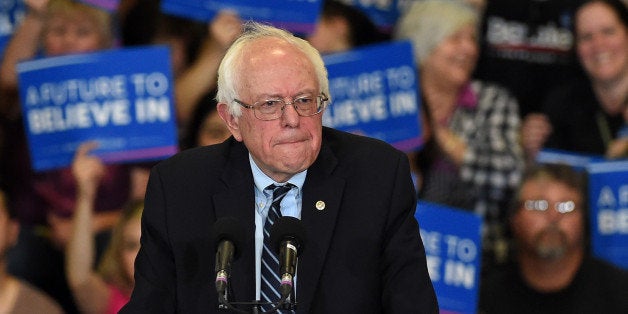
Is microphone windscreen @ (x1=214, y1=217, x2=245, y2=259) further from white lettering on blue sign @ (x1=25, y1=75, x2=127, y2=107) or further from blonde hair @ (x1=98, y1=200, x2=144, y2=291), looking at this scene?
white lettering on blue sign @ (x1=25, y1=75, x2=127, y2=107)

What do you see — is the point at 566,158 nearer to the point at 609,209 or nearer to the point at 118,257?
the point at 609,209

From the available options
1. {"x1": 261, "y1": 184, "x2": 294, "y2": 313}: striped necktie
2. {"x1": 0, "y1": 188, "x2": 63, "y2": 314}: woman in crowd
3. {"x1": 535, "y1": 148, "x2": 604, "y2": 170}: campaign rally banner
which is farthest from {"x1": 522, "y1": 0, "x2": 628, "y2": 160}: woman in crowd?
{"x1": 261, "y1": 184, "x2": 294, "y2": 313}: striped necktie

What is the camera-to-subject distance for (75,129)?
218 inches

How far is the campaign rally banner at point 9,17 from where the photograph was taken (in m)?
5.57

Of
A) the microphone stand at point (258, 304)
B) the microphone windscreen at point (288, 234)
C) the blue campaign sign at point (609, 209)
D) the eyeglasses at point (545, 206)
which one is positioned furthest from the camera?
the blue campaign sign at point (609, 209)

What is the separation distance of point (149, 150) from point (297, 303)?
3107 mm

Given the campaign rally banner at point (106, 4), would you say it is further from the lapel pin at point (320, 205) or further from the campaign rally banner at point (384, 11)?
the lapel pin at point (320, 205)

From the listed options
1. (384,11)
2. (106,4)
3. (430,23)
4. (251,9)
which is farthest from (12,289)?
(430,23)

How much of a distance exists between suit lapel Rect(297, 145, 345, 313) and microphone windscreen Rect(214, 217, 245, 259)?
0.18m

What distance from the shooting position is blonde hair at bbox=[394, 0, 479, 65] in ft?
19.9

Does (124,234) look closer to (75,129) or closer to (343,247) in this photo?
(75,129)

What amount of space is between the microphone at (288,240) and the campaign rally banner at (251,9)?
3.22 m

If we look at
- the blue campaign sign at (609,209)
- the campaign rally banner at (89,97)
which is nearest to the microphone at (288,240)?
the campaign rally banner at (89,97)

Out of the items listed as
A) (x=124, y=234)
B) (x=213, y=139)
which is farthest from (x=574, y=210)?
(x=124, y=234)
